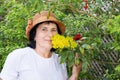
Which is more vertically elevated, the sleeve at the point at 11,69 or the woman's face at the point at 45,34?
the woman's face at the point at 45,34

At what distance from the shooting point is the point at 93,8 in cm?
416

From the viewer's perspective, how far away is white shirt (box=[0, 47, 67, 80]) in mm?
3256

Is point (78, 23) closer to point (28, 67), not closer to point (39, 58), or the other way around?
point (39, 58)

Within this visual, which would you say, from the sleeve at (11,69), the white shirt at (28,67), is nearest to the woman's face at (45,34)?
the white shirt at (28,67)

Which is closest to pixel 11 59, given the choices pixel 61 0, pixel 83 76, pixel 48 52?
pixel 48 52

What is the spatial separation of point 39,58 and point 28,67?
155 mm

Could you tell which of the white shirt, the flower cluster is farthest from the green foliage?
the white shirt

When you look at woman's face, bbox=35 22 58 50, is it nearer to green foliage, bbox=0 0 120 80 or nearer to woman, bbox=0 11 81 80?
woman, bbox=0 11 81 80

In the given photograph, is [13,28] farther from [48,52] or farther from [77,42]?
[77,42]

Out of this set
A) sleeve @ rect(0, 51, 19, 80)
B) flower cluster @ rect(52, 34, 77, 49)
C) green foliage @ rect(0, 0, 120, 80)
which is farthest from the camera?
green foliage @ rect(0, 0, 120, 80)

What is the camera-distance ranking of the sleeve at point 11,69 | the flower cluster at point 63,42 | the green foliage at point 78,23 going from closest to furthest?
the flower cluster at point 63,42 < the sleeve at point 11,69 < the green foliage at point 78,23

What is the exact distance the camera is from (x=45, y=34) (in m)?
3.33

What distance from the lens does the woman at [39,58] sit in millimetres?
3277

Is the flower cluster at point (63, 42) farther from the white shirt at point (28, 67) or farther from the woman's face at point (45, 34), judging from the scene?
the white shirt at point (28, 67)
